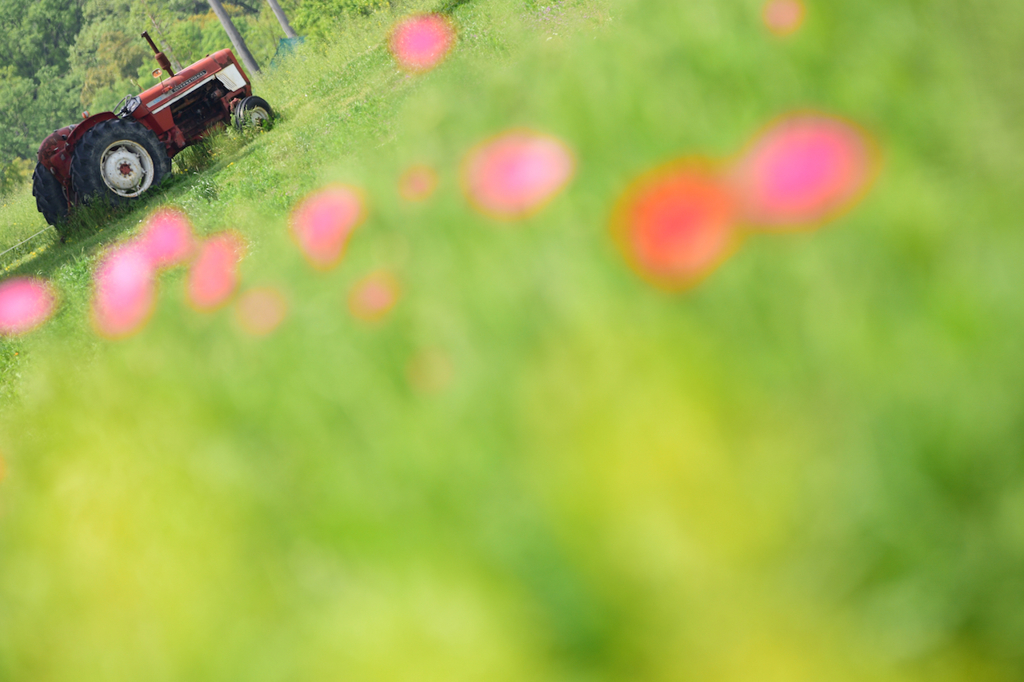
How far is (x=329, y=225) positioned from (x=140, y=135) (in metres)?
9.13

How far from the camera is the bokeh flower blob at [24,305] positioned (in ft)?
18.1

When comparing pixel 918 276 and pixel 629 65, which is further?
pixel 629 65

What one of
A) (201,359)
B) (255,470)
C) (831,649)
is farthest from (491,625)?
(201,359)

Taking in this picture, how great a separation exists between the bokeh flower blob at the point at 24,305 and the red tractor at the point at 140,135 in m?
1.68

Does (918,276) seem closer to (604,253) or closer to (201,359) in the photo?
(604,253)

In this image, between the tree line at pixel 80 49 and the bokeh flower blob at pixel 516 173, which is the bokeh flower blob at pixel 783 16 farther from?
the tree line at pixel 80 49

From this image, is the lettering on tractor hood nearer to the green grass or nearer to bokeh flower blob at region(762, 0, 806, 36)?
the green grass

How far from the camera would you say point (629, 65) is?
131 centimetres

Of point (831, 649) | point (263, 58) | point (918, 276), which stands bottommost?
point (263, 58)

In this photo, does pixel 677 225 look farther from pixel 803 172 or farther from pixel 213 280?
pixel 213 280

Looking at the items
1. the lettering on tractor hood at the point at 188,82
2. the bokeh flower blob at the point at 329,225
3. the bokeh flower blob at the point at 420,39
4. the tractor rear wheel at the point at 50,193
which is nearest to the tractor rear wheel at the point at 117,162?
the tractor rear wheel at the point at 50,193

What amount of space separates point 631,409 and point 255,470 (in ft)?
1.70

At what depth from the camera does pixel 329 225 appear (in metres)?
1.31

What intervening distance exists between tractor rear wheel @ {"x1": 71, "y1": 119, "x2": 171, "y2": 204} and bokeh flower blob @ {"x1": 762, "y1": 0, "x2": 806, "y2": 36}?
9302 millimetres
